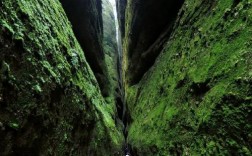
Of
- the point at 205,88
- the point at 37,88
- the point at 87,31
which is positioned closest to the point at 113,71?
the point at 87,31

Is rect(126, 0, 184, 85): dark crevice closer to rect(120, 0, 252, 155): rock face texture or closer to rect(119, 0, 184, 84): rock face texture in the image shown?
rect(119, 0, 184, 84): rock face texture

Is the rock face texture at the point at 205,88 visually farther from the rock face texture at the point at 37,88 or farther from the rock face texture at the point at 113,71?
the rock face texture at the point at 113,71

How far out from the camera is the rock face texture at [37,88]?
13.6 feet

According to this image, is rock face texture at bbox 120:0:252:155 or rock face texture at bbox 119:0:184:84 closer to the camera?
rock face texture at bbox 120:0:252:155

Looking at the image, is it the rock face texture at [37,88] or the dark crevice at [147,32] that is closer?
the rock face texture at [37,88]

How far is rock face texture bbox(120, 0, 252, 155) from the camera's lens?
472 cm

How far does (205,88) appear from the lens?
634cm

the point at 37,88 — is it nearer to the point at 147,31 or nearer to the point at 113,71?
the point at 147,31

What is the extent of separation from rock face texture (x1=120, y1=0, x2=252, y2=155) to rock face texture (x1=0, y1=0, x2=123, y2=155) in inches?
122

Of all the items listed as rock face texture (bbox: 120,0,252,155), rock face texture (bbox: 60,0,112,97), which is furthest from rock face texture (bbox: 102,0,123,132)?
rock face texture (bbox: 120,0,252,155)

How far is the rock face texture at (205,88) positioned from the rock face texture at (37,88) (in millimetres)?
3092

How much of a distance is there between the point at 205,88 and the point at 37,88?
4254 millimetres

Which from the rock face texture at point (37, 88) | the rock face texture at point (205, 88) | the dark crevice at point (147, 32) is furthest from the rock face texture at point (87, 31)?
the rock face texture at point (37, 88)

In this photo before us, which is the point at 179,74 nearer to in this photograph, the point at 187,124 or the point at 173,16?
the point at 187,124
